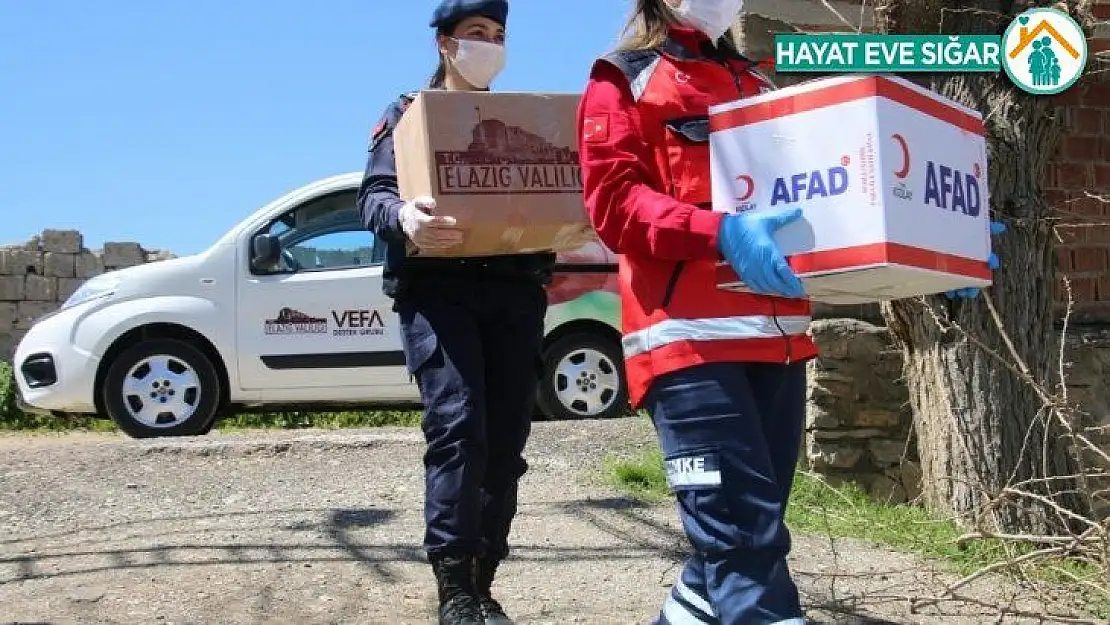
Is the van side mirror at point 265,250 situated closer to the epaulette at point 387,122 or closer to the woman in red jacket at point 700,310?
the epaulette at point 387,122

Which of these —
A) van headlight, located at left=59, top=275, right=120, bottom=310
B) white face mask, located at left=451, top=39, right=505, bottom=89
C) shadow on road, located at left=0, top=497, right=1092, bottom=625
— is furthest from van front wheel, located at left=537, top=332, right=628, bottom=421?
white face mask, located at left=451, top=39, right=505, bottom=89

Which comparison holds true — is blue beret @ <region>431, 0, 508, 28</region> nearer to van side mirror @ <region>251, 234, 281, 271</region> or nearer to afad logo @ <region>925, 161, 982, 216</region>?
afad logo @ <region>925, 161, 982, 216</region>

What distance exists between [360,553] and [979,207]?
2710 mm

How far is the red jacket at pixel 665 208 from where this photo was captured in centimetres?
228

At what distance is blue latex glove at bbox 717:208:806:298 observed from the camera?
2152mm

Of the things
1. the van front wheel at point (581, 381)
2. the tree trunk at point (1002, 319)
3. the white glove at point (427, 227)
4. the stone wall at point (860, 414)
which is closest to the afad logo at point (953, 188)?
the white glove at point (427, 227)

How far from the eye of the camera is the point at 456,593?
10.0 feet

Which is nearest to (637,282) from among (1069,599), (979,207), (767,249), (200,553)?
(767,249)

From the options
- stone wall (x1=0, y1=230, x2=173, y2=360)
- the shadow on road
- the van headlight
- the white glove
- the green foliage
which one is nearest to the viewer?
the white glove

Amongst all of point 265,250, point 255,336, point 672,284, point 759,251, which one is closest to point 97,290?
point 255,336

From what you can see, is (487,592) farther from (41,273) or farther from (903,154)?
(41,273)

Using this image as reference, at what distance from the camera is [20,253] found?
13.4m

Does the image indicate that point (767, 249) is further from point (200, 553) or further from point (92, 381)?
point (92, 381)

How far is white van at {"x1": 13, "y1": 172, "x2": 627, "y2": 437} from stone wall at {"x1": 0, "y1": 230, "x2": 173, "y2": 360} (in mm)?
5840
